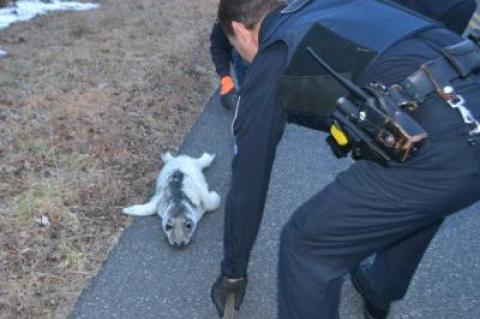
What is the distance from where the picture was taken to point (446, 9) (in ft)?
11.1

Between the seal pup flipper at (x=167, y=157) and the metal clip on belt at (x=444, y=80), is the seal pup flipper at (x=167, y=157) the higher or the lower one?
the lower one

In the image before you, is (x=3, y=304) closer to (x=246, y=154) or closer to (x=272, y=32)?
(x=246, y=154)

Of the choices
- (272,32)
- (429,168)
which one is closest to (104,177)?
(272,32)

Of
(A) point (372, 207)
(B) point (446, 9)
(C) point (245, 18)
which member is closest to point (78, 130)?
(C) point (245, 18)

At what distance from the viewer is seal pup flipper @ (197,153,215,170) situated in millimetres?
5165

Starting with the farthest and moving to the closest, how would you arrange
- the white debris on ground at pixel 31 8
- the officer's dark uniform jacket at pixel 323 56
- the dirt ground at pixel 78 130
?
the white debris on ground at pixel 31 8, the dirt ground at pixel 78 130, the officer's dark uniform jacket at pixel 323 56

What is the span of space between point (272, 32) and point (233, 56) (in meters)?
3.87

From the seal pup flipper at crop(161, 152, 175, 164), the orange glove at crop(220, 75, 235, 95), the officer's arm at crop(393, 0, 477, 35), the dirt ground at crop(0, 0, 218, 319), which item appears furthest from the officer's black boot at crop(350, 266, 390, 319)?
the orange glove at crop(220, 75, 235, 95)

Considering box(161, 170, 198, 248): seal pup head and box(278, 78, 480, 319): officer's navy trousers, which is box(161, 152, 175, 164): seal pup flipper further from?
box(278, 78, 480, 319): officer's navy trousers

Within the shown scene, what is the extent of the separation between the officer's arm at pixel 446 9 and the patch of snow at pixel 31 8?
7.45 meters

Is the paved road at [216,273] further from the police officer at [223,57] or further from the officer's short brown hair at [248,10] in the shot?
the officer's short brown hair at [248,10]

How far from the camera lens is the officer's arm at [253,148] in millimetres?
2480

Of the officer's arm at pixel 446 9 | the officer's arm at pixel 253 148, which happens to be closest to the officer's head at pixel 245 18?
the officer's arm at pixel 253 148

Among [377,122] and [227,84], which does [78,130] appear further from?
[377,122]
